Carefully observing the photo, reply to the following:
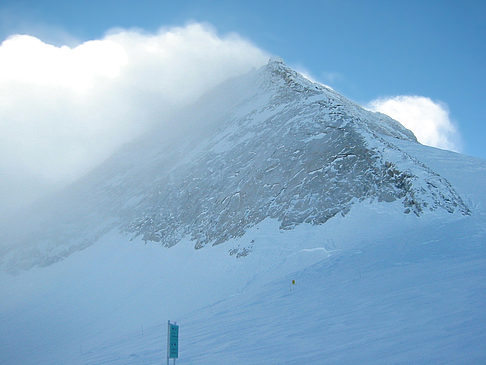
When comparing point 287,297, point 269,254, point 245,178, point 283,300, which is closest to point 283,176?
point 245,178

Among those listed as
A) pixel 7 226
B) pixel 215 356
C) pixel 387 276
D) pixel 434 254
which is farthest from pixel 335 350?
pixel 7 226

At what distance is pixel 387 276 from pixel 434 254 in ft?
12.7

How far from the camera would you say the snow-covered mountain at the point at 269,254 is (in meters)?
13.9

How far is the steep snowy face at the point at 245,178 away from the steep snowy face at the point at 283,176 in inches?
4.7

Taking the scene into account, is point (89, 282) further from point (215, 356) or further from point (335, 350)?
point (335, 350)

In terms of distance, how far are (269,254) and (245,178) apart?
12394mm

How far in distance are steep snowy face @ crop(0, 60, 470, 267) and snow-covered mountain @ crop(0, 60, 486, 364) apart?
207mm

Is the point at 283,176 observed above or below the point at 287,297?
above

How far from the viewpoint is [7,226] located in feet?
211

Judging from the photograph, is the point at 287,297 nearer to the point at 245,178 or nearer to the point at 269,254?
the point at 269,254

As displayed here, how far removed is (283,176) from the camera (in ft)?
116

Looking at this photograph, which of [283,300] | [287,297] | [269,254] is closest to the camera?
[283,300]

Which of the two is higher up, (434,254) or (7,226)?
(7,226)

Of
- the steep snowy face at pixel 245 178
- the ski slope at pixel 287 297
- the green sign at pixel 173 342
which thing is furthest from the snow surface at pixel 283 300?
the green sign at pixel 173 342
